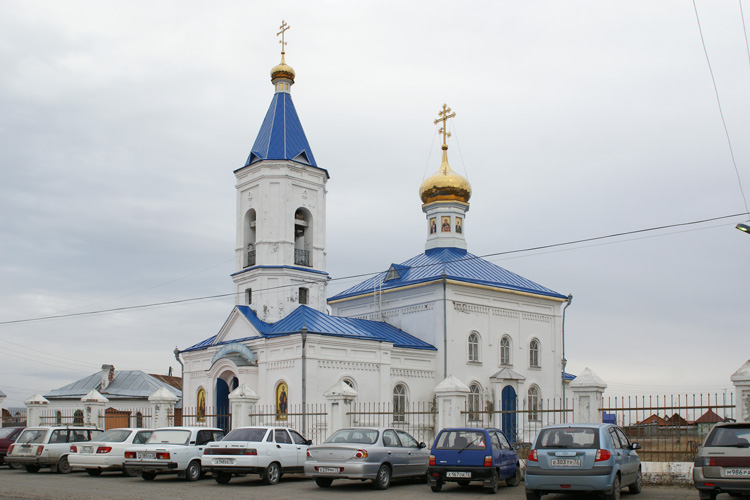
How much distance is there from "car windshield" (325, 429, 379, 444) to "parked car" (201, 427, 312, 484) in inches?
55.5

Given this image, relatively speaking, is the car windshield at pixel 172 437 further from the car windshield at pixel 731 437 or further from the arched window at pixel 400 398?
the arched window at pixel 400 398

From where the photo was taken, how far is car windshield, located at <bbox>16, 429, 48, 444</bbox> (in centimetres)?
1916

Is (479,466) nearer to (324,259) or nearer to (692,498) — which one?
(692,498)

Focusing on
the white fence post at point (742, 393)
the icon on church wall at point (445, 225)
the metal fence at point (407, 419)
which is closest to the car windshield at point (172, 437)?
the metal fence at point (407, 419)

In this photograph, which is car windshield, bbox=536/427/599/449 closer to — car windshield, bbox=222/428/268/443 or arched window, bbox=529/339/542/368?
car windshield, bbox=222/428/268/443

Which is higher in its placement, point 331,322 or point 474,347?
point 331,322

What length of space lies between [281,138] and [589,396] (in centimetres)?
1797

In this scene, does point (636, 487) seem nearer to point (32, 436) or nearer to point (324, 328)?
point (32, 436)

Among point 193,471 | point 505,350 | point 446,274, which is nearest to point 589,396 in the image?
point 193,471

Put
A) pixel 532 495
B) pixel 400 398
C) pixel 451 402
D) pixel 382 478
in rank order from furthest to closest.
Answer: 1. pixel 400 398
2. pixel 451 402
3. pixel 382 478
4. pixel 532 495

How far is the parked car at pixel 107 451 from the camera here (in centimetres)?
1756

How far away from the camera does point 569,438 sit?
1198 cm

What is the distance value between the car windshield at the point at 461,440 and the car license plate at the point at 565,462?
2.20 meters

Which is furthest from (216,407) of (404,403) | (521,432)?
(521,432)
